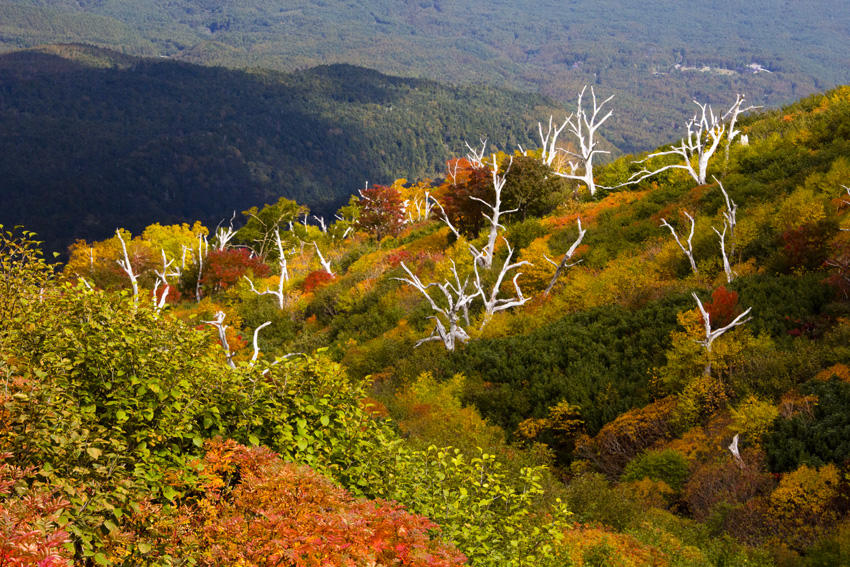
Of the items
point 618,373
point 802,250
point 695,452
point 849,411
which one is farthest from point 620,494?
point 802,250

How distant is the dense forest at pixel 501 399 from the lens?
509 cm

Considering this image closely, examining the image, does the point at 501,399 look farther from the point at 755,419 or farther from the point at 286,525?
the point at 286,525

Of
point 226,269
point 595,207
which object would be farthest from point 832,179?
point 226,269

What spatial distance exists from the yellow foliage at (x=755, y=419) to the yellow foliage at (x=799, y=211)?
321 inches

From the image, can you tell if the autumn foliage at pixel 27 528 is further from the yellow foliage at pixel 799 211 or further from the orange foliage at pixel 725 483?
the yellow foliage at pixel 799 211

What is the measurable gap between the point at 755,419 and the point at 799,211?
10.1 metres

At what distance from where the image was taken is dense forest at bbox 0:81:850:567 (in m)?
5.09

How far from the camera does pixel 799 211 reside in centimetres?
1950

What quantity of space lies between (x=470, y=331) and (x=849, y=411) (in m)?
12.2

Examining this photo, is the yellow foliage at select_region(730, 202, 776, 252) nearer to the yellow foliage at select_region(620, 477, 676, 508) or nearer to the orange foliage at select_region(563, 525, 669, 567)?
the yellow foliage at select_region(620, 477, 676, 508)

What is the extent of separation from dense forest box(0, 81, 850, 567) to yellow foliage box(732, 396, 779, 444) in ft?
0.18

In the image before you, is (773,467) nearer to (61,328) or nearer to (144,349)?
(144,349)

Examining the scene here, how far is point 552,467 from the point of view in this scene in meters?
14.5

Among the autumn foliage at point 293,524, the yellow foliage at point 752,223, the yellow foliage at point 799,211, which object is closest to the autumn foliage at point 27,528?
the autumn foliage at point 293,524
